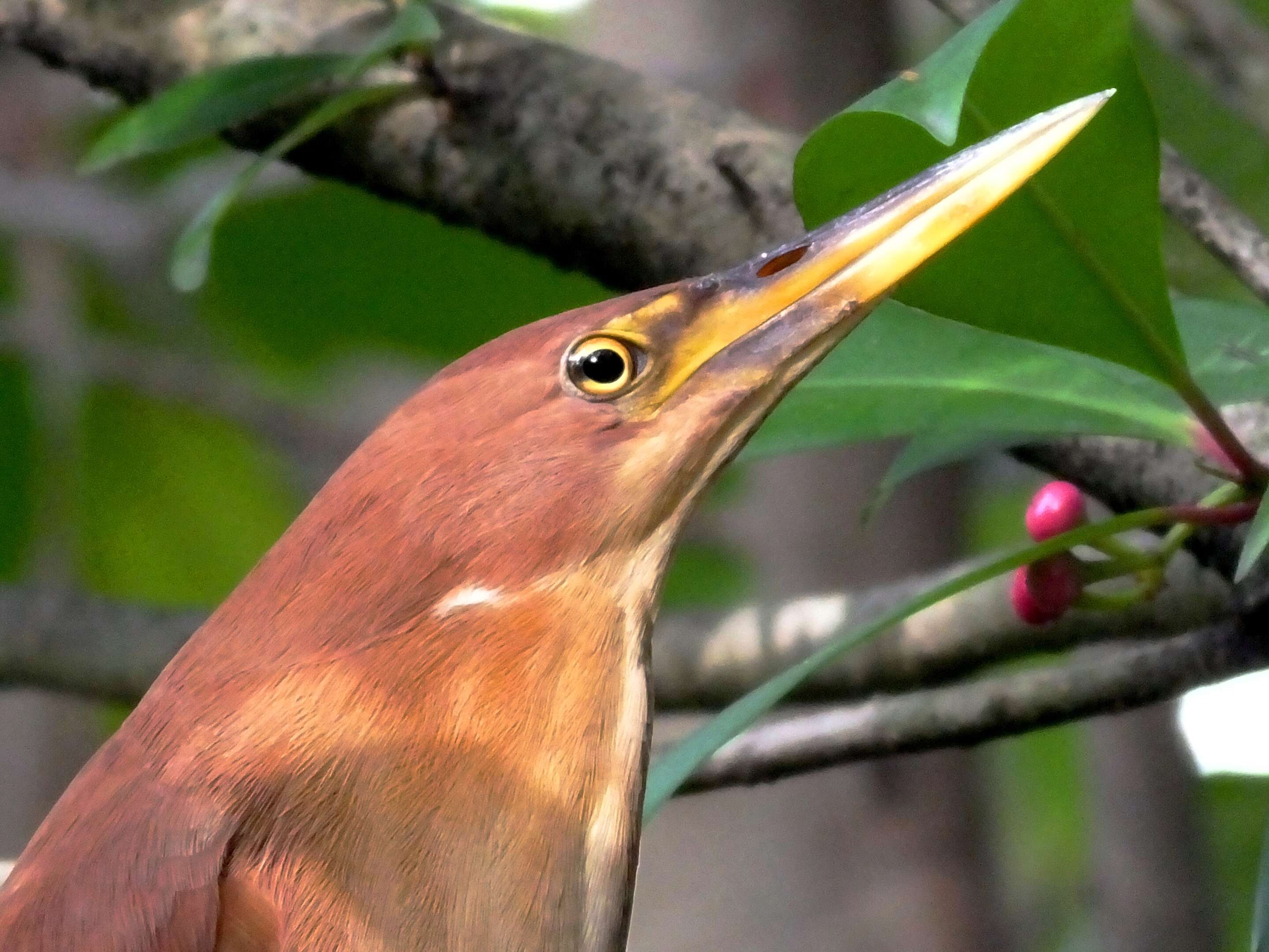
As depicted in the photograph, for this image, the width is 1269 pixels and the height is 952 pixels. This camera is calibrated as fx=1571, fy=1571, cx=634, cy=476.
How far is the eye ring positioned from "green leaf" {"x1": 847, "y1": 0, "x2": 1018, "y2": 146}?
244 millimetres

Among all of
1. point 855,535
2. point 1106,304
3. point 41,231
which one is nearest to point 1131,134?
point 1106,304

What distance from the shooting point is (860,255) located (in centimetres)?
101

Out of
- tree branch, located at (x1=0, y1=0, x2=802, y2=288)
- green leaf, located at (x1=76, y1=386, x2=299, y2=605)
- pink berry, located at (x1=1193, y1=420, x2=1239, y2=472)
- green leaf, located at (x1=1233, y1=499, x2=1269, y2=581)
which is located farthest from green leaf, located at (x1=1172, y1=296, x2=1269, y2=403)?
green leaf, located at (x1=76, y1=386, x2=299, y2=605)

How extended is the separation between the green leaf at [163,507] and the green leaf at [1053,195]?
1.91 metres

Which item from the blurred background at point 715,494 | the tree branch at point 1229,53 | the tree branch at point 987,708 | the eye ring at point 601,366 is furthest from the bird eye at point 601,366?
the blurred background at point 715,494

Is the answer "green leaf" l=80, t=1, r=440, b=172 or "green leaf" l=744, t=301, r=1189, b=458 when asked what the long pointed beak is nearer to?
"green leaf" l=744, t=301, r=1189, b=458

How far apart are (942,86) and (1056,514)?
0.48m

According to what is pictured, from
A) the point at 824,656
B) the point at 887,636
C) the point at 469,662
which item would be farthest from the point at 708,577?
the point at 469,662

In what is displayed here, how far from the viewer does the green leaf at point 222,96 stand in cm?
148

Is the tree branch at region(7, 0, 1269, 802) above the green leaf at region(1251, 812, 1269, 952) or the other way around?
above

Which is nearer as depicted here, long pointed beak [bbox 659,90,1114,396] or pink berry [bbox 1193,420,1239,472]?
long pointed beak [bbox 659,90,1114,396]

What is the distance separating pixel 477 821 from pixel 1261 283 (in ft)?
2.17

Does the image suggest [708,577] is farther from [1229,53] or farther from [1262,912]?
[1262,912]

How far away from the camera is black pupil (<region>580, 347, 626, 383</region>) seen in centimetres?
107
